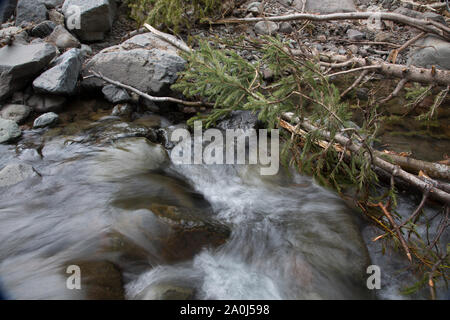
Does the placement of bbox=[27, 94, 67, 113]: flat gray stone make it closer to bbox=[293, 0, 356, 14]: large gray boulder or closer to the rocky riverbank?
the rocky riverbank

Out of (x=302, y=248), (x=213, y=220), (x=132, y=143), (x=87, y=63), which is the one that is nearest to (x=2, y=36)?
(x=87, y=63)

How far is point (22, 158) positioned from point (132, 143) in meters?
1.50

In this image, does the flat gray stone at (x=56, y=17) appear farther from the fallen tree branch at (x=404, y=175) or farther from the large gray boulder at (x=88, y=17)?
the fallen tree branch at (x=404, y=175)

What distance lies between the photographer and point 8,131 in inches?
188

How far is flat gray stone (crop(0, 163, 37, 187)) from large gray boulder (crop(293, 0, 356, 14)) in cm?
746

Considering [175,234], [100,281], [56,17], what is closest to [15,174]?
[100,281]

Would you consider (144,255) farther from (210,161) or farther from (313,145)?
(313,145)

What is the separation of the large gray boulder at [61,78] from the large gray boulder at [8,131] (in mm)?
781

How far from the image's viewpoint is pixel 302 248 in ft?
9.96

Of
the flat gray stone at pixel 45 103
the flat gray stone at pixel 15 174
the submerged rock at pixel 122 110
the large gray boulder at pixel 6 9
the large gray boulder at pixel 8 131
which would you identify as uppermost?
the large gray boulder at pixel 6 9

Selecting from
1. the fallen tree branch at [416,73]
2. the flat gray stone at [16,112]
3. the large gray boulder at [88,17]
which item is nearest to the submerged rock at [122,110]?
the flat gray stone at [16,112]

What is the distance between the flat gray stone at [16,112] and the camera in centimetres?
516

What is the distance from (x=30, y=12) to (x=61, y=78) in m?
2.98

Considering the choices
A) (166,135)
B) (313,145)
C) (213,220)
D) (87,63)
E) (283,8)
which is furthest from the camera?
(283,8)
